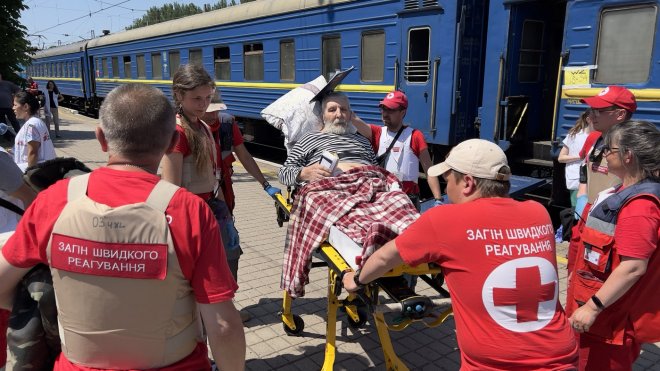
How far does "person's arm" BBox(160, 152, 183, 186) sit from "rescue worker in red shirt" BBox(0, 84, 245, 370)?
1.26 m

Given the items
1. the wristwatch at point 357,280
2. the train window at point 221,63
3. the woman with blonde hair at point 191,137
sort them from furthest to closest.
A: 1. the train window at point 221,63
2. the woman with blonde hair at point 191,137
3. the wristwatch at point 357,280

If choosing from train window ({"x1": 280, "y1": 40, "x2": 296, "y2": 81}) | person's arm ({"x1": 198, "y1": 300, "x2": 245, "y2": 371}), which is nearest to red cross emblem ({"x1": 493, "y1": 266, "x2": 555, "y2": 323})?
person's arm ({"x1": 198, "y1": 300, "x2": 245, "y2": 371})

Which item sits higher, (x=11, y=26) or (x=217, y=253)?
(x=11, y=26)

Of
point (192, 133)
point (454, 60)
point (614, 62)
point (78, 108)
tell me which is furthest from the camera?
point (78, 108)

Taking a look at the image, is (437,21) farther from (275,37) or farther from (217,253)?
(217,253)

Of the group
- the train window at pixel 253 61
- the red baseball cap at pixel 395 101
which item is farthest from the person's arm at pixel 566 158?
the train window at pixel 253 61

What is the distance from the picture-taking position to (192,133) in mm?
2865

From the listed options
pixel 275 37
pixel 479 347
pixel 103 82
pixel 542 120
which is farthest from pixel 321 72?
pixel 103 82

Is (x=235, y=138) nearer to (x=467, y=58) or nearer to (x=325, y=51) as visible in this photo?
(x=467, y=58)

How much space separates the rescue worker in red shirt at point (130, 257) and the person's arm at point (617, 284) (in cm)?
143

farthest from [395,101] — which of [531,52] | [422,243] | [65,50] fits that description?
[65,50]

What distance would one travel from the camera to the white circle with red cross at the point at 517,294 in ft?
5.52

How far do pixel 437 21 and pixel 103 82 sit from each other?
1707cm

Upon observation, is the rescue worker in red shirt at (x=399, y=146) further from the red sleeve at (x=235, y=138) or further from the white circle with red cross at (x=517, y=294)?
the white circle with red cross at (x=517, y=294)
